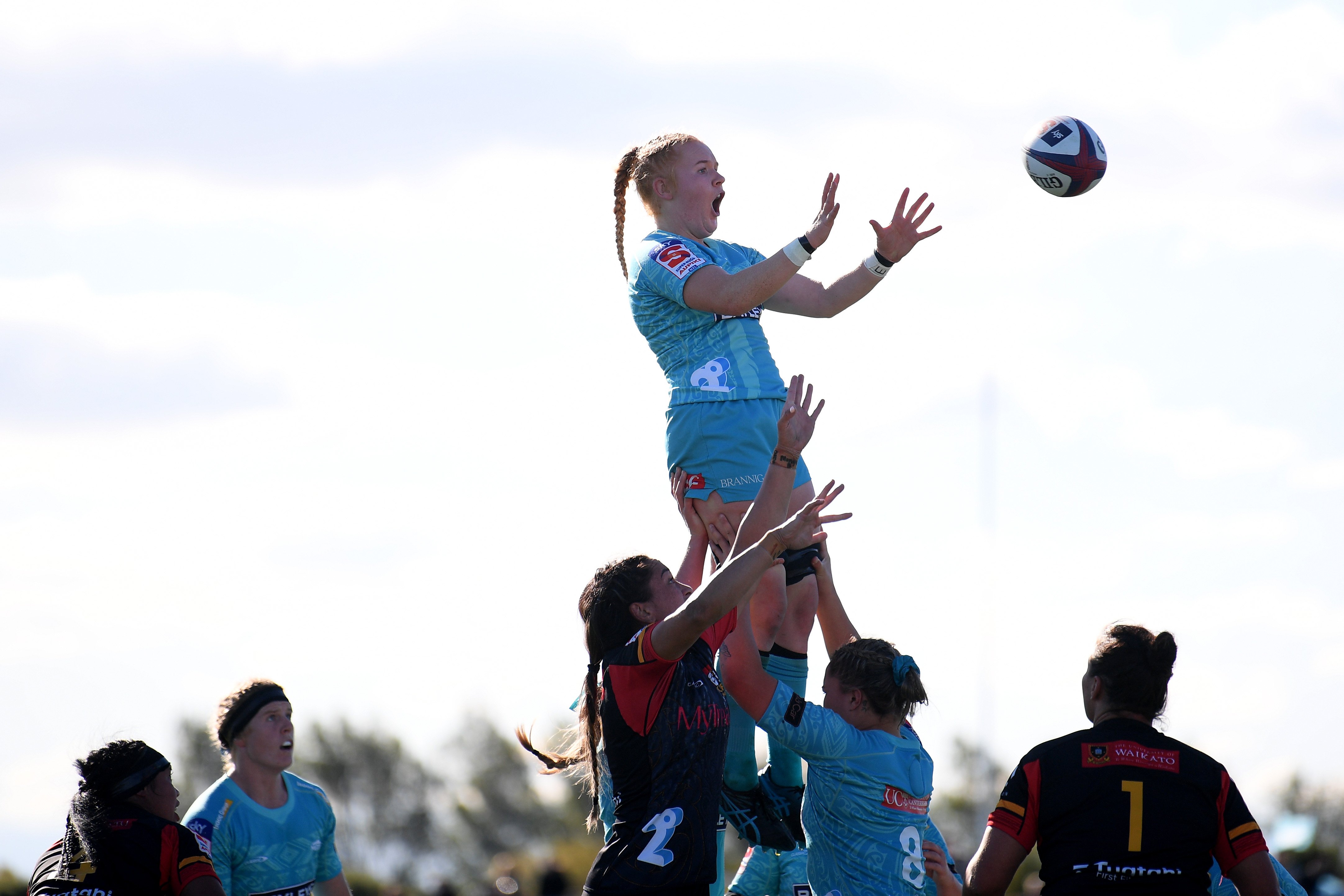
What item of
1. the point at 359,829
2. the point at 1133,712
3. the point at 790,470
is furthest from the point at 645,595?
the point at 359,829

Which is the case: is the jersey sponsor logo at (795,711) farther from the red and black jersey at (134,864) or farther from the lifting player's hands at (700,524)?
the red and black jersey at (134,864)

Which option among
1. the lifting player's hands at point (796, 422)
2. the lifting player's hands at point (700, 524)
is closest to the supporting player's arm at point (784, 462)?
the lifting player's hands at point (796, 422)

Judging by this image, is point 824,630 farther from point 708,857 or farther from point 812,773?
point 708,857

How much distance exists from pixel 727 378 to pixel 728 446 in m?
0.34

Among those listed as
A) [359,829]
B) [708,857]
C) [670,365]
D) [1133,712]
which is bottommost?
[359,829]

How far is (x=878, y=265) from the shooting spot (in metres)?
7.80

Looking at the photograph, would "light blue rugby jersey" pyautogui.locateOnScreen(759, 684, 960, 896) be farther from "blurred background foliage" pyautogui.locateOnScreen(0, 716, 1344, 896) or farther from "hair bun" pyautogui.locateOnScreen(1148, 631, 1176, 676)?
"blurred background foliage" pyautogui.locateOnScreen(0, 716, 1344, 896)

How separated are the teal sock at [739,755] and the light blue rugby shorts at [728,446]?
1.00m

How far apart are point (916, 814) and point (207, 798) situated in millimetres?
3529

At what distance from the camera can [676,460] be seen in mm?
7523

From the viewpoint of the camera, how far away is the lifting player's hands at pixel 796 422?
6414 mm

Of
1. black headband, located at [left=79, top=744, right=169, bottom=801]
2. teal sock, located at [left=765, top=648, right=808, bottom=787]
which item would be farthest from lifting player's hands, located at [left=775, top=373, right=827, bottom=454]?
black headband, located at [left=79, top=744, right=169, bottom=801]

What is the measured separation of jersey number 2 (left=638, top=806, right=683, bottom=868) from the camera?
570cm

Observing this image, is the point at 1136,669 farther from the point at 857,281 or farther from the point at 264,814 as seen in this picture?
the point at 264,814
